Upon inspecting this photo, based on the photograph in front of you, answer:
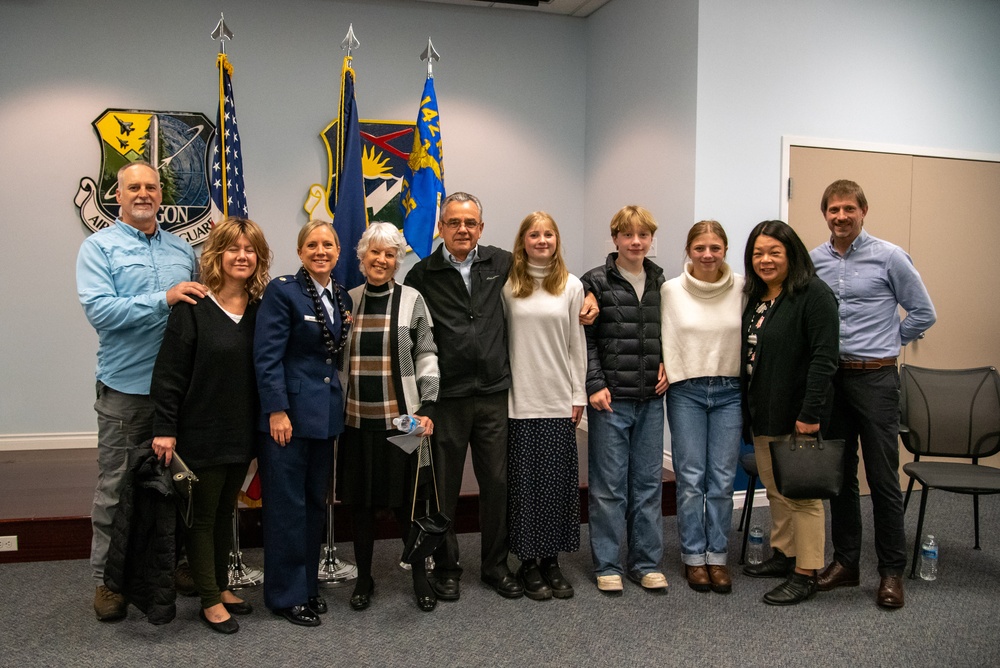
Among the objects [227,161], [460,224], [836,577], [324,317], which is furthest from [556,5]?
[836,577]

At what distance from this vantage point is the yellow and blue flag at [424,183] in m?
3.63

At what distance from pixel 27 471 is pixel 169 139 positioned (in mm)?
2041

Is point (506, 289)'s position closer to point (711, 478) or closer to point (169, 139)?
point (711, 478)

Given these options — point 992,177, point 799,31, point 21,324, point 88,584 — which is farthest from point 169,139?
point 992,177

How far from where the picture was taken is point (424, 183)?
368 cm

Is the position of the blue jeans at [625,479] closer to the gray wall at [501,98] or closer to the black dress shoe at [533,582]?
the black dress shoe at [533,582]

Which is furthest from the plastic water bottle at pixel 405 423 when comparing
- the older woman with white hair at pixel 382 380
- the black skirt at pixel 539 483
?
the black skirt at pixel 539 483

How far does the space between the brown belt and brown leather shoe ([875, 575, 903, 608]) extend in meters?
0.79

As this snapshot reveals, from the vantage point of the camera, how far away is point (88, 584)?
3.08m

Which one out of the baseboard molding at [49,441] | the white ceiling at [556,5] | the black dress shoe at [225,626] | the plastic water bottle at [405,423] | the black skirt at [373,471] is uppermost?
the white ceiling at [556,5]

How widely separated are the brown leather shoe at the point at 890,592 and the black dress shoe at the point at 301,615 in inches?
81.6

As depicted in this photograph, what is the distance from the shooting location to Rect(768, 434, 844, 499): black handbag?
9.30 feet

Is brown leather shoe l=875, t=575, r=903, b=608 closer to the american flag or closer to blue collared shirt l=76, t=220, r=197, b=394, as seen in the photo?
blue collared shirt l=76, t=220, r=197, b=394

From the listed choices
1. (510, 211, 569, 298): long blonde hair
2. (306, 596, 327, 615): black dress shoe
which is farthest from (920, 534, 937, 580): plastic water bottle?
(306, 596, 327, 615): black dress shoe
